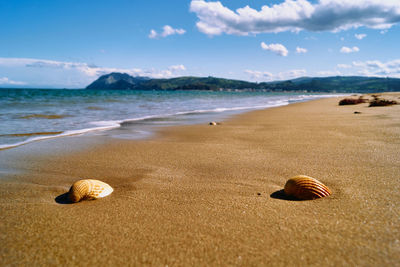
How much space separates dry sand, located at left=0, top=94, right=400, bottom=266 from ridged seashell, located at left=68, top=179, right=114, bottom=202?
80 millimetres

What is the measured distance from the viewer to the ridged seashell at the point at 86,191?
2625 mm

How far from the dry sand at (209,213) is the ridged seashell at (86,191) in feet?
0.26

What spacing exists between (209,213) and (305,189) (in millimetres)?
1070

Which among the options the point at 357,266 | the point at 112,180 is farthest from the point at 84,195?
the point at 357,266

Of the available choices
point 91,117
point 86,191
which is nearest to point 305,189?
point 86,191

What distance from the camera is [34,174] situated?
3629mm

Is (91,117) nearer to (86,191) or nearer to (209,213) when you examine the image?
(86,191)

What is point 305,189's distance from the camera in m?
2.48

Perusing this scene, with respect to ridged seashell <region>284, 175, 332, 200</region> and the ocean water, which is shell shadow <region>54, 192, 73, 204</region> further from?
the ocean water

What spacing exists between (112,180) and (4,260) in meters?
1.70

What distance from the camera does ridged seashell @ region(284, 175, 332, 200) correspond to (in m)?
2.48

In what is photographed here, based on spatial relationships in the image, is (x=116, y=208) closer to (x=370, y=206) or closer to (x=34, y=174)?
(x=34, y=174)

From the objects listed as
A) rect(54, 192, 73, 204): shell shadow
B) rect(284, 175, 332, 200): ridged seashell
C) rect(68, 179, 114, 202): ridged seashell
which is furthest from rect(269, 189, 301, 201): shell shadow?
rect(54, 192, 73, 204): shell shadow

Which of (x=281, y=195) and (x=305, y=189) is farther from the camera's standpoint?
(x=281, y=195)
